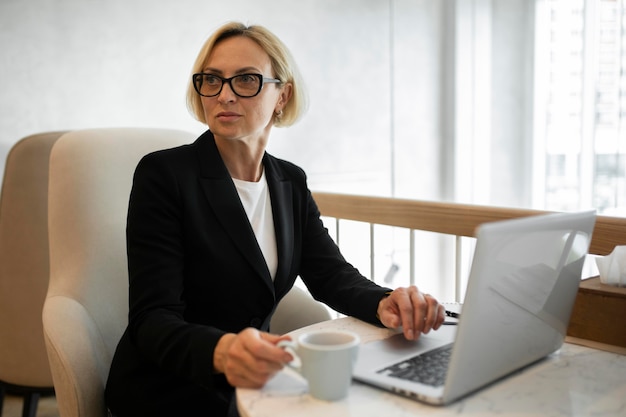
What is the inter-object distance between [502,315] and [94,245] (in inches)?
39.6

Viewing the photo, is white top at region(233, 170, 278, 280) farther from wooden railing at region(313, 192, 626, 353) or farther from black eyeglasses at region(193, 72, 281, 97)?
wooden railing at region(313, 192, 626, 353)

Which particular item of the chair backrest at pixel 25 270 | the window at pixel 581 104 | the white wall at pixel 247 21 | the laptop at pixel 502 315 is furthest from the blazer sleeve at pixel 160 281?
the window at pixel 581 104

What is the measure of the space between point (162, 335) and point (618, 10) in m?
3.96

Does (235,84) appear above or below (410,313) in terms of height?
above

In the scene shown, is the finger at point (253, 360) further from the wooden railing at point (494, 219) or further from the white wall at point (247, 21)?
the white wall at point (247, 21)

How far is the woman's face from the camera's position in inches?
51.6

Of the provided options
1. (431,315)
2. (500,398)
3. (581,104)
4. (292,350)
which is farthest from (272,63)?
(581,104)

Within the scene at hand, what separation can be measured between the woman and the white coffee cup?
138 mm

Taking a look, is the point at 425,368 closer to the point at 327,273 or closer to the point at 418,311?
the point at 418,311

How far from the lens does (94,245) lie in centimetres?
149

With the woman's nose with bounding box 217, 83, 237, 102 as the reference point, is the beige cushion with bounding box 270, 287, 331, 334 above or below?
below

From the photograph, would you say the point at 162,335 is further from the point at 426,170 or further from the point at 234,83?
the point at 426,170

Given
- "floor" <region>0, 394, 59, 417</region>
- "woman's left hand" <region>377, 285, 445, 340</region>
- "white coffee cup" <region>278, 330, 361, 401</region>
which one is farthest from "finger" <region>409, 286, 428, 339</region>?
"floor" <region>0, 394, 59, 417</region>

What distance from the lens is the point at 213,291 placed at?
1259 mm
